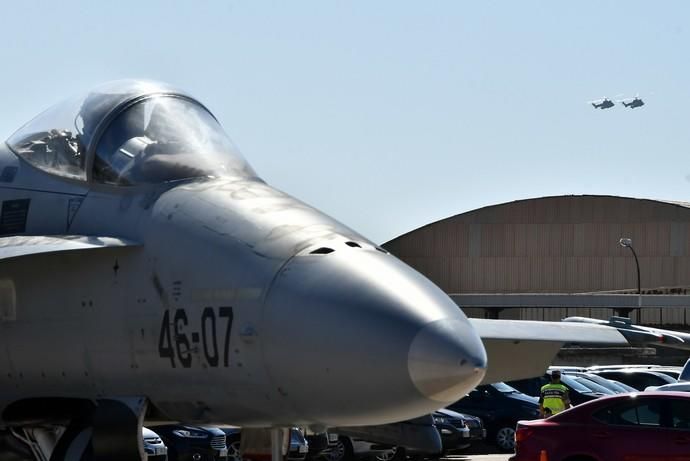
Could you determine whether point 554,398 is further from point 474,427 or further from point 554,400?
point 474,427

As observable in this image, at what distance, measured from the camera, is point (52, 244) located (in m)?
8.62

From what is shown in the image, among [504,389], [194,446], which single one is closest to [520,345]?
[194,446]

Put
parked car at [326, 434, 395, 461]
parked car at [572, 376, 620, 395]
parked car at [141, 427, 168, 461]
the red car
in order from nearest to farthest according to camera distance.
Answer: the red car < parked car at [141, 427, 168, 461] < parked car at [326, 434, 395, 461] < parked car at [572, 376, 620, 395]

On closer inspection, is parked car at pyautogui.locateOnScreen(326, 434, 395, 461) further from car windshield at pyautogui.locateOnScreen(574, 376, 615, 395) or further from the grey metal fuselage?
the grey metal fuselage

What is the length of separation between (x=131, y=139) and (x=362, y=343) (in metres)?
2.90

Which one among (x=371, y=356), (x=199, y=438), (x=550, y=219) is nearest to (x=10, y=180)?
(x=371, y=356)

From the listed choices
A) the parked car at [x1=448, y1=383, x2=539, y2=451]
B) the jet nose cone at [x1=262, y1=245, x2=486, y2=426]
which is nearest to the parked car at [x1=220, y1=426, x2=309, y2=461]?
the jet nose cone at [x1=262, y1=245, x2=486, y2=426]

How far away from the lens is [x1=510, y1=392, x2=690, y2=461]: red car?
1564 centimetres

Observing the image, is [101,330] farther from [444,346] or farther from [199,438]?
[199,438]

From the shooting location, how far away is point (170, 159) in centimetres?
916

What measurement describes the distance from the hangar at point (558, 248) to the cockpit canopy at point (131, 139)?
69463 mm

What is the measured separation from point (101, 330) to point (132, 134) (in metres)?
1.51

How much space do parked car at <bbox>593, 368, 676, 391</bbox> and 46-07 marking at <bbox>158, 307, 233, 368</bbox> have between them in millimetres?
26522

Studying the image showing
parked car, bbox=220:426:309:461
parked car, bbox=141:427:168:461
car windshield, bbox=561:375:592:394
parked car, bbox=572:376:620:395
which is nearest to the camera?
parked car, bbox=220:426:309:461
